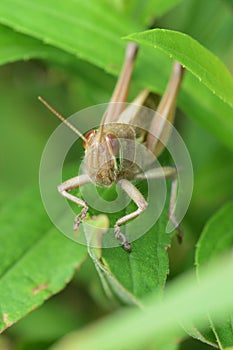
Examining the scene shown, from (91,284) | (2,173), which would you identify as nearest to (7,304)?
(91,284)

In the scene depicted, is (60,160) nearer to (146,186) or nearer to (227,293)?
(146,186)

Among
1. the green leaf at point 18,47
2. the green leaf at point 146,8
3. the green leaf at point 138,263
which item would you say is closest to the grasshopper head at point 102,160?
the green leaf at point 138,263

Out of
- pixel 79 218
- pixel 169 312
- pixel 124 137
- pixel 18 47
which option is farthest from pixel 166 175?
pixel 169 312

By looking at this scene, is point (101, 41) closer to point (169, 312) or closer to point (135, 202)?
point (135, 202)

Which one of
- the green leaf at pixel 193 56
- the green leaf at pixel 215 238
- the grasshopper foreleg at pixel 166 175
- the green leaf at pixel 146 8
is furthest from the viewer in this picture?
the green leaf at pixel 146 8

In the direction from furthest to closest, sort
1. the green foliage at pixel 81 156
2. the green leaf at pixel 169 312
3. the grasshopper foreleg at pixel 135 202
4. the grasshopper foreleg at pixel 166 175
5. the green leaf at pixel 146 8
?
1. the green leaf at pixel 146 8
2. the grasshopper foreleg at pixel 166 175
3. the grasshopper foreleg at pixel 135 202
4. the green foliage at pixel 81 156
5. the green leaf at pixel 169 312

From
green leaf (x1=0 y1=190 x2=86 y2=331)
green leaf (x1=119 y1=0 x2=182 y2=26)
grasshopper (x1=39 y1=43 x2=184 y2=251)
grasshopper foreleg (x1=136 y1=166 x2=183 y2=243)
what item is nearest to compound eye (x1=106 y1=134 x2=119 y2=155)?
grasshopper (x1=39 y1=43 x2=184 y2=251)

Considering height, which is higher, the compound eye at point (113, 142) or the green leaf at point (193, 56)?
the compound eye at point (113, 142)

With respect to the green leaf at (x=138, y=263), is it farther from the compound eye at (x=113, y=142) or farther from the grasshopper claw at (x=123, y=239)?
the compound eye at (x=113, y=142)
